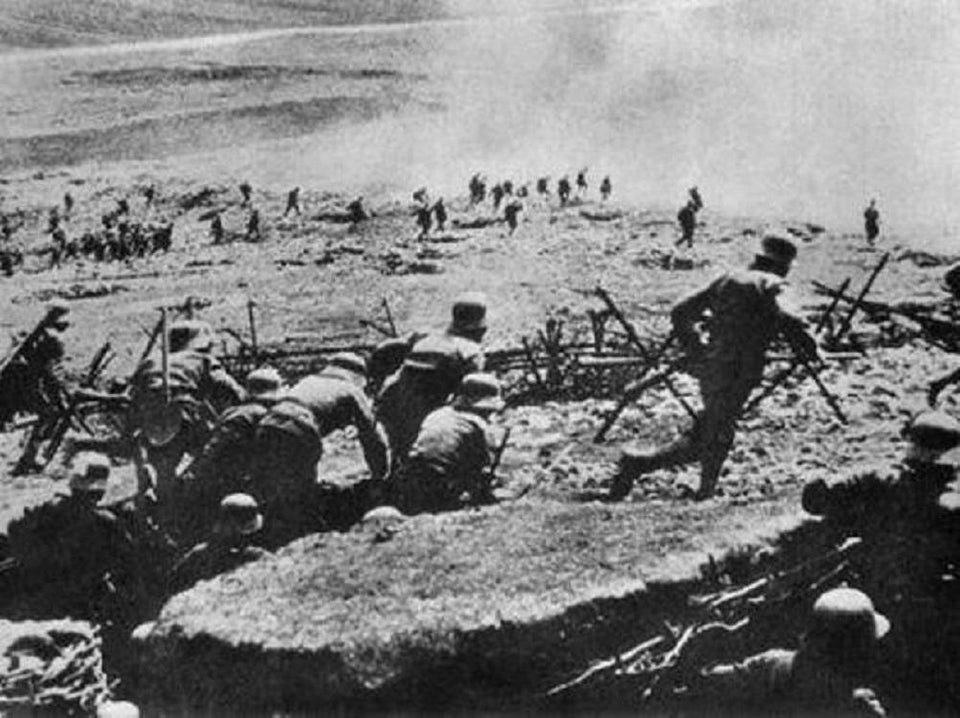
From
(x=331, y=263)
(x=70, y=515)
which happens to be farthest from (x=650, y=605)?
(x=331, y=263)

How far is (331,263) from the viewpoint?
2434 cm

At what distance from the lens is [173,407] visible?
28.8 feet

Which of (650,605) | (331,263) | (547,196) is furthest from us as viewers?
(547,196)

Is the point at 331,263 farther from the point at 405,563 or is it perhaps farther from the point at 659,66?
the point at 659,66

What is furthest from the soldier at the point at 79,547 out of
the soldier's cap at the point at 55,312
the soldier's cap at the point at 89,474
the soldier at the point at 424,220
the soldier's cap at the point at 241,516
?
the soldier at the point at 424,220

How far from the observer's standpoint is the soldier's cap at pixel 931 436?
19.1 ft

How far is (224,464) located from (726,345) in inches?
131

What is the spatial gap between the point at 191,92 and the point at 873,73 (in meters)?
25.2

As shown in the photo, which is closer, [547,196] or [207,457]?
[207,457]

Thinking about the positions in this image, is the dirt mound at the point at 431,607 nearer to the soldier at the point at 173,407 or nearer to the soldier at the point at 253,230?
the soldier at the point at 173,407

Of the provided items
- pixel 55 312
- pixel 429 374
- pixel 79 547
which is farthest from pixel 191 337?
pixel 79 547

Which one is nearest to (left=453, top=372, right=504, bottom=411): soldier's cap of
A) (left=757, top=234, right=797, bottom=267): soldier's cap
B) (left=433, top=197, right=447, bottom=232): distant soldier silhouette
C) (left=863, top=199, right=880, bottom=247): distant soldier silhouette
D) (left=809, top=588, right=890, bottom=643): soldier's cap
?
(left=757, top=234, right=797, bottom=267): soldier's cap

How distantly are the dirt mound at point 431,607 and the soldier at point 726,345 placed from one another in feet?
6.00

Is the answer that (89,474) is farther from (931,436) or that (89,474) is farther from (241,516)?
(931,436)
